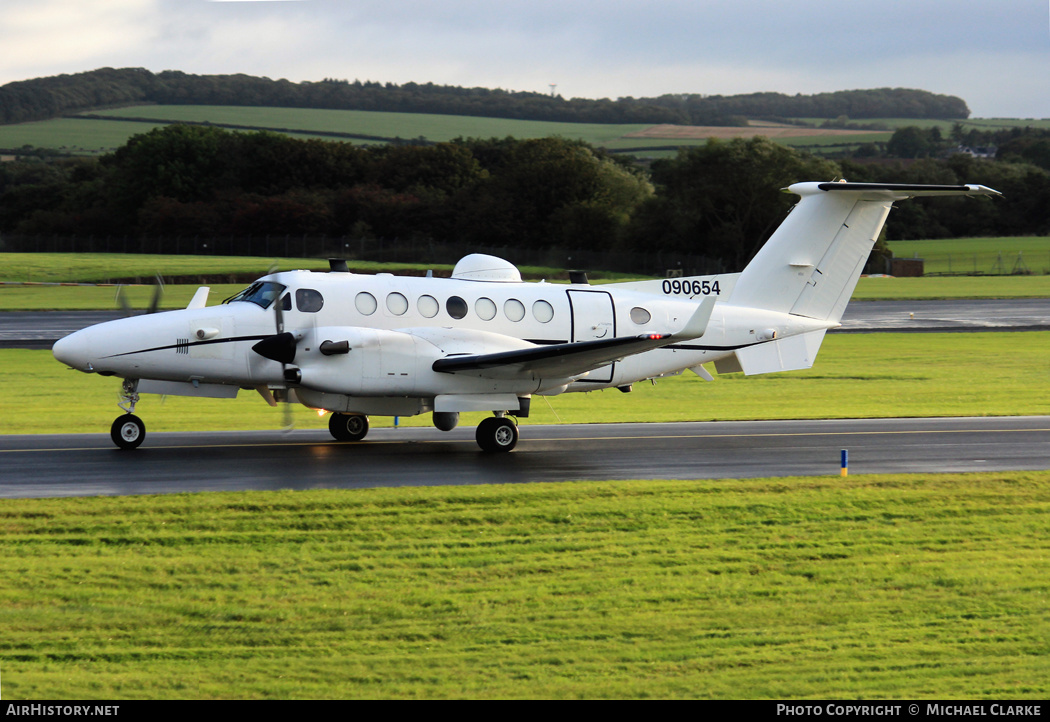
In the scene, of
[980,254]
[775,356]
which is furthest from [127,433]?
[980,254]

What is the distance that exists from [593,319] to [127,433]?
9069mm

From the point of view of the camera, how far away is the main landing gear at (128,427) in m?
18.2

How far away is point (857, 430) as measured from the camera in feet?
74.1

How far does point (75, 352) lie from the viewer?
17.2m

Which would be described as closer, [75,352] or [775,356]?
[75,352]

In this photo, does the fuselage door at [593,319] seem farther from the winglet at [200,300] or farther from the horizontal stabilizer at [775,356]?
the winglet at [200,300]

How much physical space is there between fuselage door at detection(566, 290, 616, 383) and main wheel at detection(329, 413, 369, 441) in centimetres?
469

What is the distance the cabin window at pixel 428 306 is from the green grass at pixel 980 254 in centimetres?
9098

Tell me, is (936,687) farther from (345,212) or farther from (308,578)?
(345,212)

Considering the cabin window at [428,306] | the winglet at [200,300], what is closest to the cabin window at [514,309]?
the cabin window at [428,306]

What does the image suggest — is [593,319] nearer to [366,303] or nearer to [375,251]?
[366,303]

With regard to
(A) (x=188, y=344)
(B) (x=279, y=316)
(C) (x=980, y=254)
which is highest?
(B) (x=279, y=316)

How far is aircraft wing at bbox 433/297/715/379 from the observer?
1695 centimetres
